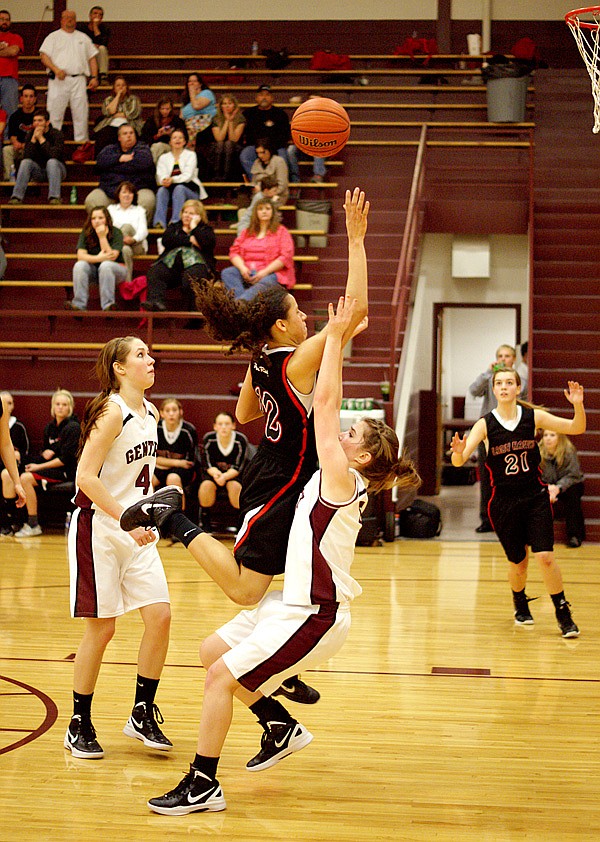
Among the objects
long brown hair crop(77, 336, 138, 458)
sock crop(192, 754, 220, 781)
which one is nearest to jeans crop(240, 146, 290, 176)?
long brown hair crop(77, 336, 138, 458)

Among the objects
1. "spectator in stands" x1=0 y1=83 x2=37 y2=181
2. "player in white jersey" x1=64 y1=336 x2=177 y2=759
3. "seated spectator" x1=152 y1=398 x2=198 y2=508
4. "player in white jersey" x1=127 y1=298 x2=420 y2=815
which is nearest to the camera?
"player in white jersey" x1=127 y1=298 x2=420 y2=815

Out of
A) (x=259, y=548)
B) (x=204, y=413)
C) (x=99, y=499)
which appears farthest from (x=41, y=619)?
(x=204, y=413)

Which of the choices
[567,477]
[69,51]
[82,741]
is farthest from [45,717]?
[69,51]

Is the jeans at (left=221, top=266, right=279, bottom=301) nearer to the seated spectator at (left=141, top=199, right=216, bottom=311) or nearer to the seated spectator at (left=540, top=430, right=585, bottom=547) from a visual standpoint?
the seated spectator at (left=141, top=199, right=216, bottom=311)

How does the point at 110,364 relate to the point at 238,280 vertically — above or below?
below

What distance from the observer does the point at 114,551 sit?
4.22 metres

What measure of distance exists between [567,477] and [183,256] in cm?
440

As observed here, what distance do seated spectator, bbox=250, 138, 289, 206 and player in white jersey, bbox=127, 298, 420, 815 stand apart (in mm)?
8842

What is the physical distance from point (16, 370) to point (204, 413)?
A: 2.08 m

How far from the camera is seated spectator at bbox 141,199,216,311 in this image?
1095cm

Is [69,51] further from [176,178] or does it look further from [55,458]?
[55,458]

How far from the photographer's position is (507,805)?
3.76 metres

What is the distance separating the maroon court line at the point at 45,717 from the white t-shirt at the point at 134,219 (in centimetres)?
713

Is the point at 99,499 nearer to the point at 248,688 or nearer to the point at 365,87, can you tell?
the point at 248,688
